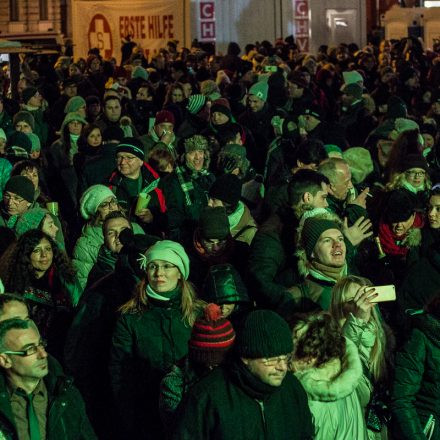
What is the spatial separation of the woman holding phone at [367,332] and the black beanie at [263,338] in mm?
1114

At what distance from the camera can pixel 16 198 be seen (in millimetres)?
8891

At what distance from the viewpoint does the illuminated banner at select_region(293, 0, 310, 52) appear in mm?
29594

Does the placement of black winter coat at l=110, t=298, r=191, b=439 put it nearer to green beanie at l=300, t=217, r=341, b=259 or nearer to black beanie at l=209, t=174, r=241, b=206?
green beanie at l=300, t=217, r=341, b=259

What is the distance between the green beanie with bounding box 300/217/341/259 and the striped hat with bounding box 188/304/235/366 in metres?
1.37

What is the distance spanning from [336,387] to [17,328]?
1.41m

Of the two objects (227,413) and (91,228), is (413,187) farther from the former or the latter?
(227,413)

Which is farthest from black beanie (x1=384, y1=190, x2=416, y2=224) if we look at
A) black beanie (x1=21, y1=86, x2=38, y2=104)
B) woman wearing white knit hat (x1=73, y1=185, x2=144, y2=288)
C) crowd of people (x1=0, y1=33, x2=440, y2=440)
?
black beanie (x1=21, y1=86, x2=38, y2=104)

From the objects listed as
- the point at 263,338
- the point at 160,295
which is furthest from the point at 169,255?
the point at 263,338

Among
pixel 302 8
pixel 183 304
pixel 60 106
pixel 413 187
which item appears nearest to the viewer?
pixel 183 304

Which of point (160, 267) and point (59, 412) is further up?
point (160, 267)

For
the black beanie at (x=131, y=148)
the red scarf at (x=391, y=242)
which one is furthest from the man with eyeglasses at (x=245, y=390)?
the black beanie at (x=131, y=148)

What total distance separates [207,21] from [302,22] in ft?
8.19

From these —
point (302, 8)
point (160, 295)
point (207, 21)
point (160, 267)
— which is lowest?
point (160, 295)

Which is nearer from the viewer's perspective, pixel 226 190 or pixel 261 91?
pixel 226 190
